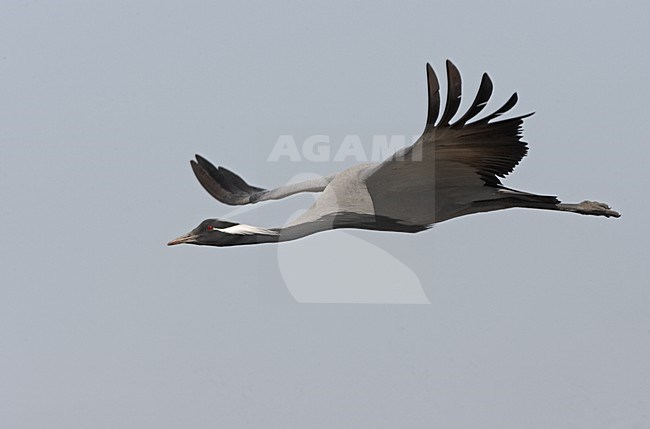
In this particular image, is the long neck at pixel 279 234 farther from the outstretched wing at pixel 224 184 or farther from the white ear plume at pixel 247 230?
the outstretched wing at pixel 224 184

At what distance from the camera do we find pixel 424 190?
39.3ft

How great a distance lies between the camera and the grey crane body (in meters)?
11.1

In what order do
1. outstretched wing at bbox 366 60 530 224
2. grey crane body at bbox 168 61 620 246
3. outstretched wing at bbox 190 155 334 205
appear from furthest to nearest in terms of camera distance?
outstretched wing at bbox 190 155 334 205 < grey crane body at bbox 168 61 620 246 < outstretched wing at bbox 366 60 530 224

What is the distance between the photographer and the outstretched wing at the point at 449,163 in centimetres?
1066

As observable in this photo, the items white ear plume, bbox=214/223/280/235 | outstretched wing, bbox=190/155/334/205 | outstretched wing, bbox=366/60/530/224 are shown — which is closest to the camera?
outstretched wing, bbox=366/60/530/224

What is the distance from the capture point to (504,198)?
12.3 meters

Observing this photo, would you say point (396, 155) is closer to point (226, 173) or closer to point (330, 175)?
point (330, 175)

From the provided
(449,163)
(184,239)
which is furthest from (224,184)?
(449,163)

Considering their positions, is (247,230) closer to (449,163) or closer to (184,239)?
(184,239)

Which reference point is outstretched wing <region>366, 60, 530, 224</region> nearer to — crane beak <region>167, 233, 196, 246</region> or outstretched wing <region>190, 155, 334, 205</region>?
crane beak <region>167, 233, 196, 246</region>

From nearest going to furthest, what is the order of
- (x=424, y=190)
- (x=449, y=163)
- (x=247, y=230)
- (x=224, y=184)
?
1. (x=449, y=163)
2. (x=247, y=230)
3. (x=424, y=190)
4. (x=224, y=184)

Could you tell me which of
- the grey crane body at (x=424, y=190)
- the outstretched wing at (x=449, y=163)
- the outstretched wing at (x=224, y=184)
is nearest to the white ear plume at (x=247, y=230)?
the grey crane body at (x=424, y=190)

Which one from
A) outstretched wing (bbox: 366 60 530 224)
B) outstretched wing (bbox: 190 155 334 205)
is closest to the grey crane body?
outstretched wing (bbox: 366 60 530 224)

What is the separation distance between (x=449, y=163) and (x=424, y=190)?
1.56 feet
